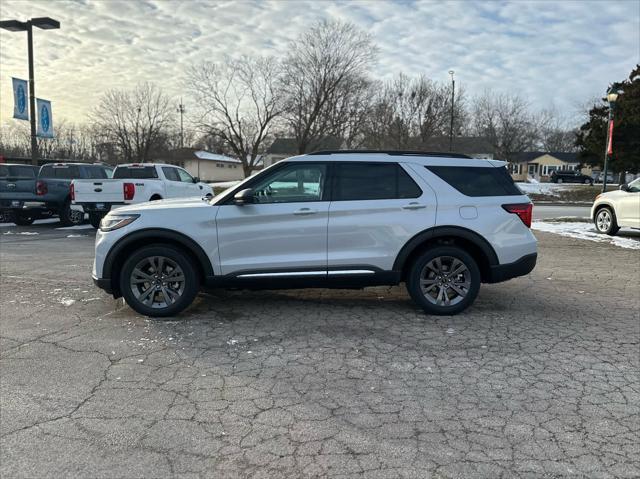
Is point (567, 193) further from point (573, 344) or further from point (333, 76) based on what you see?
point (573, 344)

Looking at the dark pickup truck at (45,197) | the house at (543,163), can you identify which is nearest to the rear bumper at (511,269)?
the dark pickup truck at (45,197)

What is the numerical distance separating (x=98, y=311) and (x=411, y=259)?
12.2ft

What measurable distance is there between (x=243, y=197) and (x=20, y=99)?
618 inches

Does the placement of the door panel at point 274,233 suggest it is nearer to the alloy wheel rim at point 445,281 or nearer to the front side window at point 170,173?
the alloy wheel rim at point 445,281

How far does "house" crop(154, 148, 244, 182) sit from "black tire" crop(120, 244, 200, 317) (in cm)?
5563

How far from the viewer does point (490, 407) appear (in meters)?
3.44

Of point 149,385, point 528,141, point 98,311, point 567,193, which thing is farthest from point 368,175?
point 528,141

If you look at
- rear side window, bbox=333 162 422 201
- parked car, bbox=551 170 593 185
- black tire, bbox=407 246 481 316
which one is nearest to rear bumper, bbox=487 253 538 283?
black tire, bbox=407 246 481 316

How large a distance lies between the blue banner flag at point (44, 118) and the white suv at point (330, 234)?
14915 millimetres

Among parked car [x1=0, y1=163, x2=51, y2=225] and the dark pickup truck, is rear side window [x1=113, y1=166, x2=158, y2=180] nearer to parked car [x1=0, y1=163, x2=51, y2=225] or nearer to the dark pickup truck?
the dark pickup truck

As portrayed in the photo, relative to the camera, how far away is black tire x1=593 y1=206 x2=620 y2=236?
42.5 ft

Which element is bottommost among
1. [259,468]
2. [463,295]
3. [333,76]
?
[259,468]

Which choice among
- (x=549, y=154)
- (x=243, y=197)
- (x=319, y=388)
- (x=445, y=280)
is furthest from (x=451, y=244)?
(x=549, y=154)

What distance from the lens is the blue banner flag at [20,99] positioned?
16.7 meters
